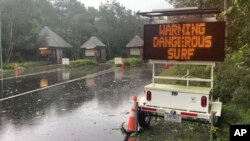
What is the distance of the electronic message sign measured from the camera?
734 centimetres

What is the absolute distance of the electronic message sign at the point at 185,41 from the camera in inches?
289

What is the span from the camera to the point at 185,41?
758cm

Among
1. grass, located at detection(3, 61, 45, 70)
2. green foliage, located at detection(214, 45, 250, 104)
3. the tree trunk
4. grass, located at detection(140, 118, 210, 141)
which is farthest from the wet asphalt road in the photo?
the tree trunk

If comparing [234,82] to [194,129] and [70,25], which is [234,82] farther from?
[70,25]

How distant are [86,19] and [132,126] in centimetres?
5660

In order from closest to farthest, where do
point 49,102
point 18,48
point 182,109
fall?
point 182,109 < point 49,102 < point 18,48

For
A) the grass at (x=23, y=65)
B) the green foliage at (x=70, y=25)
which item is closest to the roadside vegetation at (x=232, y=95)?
the grass at (x=23, y=65)

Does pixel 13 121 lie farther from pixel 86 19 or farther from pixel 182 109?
pixel 86 19

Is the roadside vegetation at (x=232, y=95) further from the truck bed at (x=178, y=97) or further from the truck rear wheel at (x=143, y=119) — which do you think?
the truck bed at (x=178, y=97)

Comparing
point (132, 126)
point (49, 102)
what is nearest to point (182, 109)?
point (132, 126)

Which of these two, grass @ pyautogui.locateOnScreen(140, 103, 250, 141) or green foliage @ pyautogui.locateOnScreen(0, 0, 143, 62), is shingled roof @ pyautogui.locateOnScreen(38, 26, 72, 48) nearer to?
green foliage @ pyautogui.locateOnScreen(0, 0, 143, 62)

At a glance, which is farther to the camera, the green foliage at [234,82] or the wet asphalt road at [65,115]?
the green foliage at [234,82]

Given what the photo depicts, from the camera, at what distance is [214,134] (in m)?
7.72

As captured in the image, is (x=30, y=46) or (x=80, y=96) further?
(x=30, y=46)
